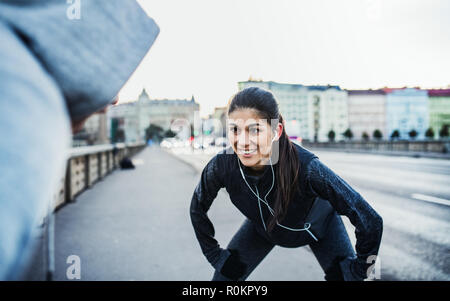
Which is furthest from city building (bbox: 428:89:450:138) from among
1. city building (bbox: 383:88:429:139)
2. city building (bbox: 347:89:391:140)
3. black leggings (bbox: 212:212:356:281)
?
black leggings (bbox: 212:212:356:281)

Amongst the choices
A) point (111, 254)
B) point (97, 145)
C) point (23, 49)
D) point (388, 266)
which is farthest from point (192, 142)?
point (97, 145)

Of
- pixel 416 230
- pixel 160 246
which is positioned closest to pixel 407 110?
pixel 160 246

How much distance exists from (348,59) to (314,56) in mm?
81

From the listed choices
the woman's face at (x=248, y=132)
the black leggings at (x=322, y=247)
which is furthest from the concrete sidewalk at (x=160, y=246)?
the woman's face at (x=248, y=132)

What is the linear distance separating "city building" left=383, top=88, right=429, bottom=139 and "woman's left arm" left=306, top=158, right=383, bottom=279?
0.94 ft

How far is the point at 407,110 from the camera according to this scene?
1.01m

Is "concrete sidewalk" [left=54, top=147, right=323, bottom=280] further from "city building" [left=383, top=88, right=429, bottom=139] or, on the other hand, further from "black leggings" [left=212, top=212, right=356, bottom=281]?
"city building" [left=383, top=88, right=429, bottom=139]

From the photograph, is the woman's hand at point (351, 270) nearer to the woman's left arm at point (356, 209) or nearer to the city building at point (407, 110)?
the woman's left arm at point (356, 209)

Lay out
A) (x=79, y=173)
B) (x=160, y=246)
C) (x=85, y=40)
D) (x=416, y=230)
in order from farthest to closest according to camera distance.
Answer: (x=79, y=173) < (x=416, y=230) < (x=160, y=246) < (x=85, y=40)

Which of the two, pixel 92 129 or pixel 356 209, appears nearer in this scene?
pixel 92 129

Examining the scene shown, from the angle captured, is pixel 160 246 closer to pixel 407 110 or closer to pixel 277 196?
pixel 277 196

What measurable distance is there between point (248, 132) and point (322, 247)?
69cm

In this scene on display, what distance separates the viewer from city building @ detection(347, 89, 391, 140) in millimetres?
1025

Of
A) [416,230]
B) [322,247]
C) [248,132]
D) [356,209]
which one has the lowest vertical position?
[416,230]
